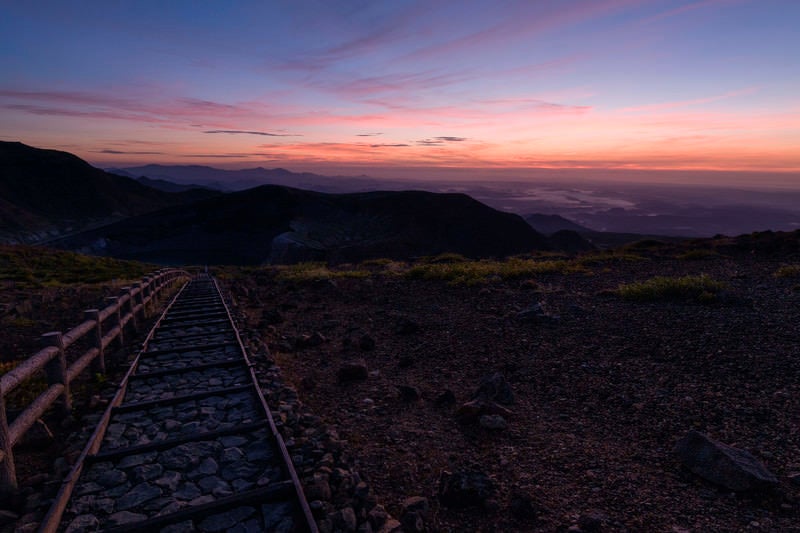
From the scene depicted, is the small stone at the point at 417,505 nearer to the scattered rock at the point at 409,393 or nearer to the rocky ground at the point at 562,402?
the rocky ground at the point at 562,402

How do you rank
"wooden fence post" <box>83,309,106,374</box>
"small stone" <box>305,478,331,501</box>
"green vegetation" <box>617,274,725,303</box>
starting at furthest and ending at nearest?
"green vegetation" <box>617,274,725,303</box> < "wooden fence post" <box>83,309,106,374</box> < "small stone" <box>305,478,331,501</box>

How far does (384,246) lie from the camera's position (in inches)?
2463

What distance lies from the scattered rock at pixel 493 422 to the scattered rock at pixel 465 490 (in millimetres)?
1250

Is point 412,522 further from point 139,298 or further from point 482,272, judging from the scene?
point 482,272

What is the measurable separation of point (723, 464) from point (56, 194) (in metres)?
181

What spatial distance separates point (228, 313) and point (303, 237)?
61.9 m

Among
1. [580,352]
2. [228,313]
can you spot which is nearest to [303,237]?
[228,313]

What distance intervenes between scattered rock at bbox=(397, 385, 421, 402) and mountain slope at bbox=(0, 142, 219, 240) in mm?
131794

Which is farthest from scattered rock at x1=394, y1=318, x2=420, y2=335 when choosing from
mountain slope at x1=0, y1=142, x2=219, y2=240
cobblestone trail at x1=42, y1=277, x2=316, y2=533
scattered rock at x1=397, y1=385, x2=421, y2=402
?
mountain slope at x1=0, y1=142, x2=219, y2=240

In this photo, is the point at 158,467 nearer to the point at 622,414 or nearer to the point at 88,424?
the point at 88,424

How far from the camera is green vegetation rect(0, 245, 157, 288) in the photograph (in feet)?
68.3

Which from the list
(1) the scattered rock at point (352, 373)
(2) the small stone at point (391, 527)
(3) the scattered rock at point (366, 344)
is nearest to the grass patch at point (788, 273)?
(3) the scattered rock at point (366, 344)

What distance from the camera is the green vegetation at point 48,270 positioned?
20.8 meters

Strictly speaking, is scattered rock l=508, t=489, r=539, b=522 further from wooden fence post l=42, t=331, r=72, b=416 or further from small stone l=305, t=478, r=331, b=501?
wooden fence post l=42, t=331, r=72, b=416
